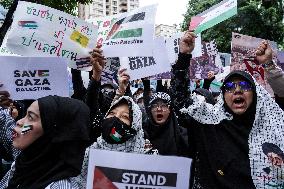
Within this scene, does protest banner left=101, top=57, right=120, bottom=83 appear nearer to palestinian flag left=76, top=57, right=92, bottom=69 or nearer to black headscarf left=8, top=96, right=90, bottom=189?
palestinian flag left=76, top=57, right=92, bottom=69

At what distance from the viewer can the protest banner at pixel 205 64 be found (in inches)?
214

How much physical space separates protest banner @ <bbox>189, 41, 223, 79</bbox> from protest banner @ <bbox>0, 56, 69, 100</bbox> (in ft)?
7.86

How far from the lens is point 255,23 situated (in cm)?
1881

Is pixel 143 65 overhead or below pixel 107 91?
overhead

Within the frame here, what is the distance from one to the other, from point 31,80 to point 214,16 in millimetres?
1476

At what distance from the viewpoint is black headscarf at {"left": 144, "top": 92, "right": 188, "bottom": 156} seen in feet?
9.84

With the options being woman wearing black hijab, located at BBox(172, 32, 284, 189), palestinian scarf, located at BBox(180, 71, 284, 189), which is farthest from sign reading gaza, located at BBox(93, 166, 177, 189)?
palestinian scarf, located at BBox(180, 71, 284, 189)

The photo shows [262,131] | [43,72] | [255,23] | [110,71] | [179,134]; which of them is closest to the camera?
[262,131]

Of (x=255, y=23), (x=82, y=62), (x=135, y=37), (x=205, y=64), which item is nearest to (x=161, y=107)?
(x=135, y=37)

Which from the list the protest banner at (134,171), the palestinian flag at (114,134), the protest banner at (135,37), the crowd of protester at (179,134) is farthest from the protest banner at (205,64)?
the protest banner at (134,171)

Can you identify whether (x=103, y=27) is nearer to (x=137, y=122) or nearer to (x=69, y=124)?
(x=137, y=122)

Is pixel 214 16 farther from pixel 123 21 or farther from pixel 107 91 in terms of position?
pixel 107 91

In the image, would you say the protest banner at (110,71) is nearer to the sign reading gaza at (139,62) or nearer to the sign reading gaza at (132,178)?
the sign reading gaza at (139,62)

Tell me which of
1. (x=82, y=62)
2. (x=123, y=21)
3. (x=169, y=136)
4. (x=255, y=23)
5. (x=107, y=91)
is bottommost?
(x=169, y=136)
